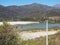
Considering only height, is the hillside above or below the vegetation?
above

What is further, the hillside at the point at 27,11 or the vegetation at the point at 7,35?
the hillside at the point at 27,11

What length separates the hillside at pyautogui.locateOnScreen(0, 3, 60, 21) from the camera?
46.8ft

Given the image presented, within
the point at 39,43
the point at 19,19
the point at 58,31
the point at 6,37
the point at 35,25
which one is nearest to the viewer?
the point at 6,37

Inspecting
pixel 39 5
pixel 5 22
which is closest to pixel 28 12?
pixel 39 5

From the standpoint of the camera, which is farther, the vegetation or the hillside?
the hillside

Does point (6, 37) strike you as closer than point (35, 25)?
Yes

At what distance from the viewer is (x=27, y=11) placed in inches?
619

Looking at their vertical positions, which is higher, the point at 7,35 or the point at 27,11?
the point at 27,11

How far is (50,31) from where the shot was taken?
16.1 metres

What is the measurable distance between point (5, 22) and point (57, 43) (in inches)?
154

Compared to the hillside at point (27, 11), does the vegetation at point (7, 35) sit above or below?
below

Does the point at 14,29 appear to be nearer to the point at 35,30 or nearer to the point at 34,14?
the point at 34,14

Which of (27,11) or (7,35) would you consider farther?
(27,11)

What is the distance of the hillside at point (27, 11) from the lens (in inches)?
561
